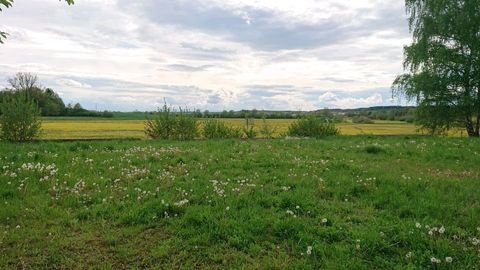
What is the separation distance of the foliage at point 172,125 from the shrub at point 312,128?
7376mm

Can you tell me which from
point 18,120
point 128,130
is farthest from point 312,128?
point 128,130

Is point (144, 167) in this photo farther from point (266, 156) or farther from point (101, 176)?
point (266, 156)

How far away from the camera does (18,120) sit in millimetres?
20641

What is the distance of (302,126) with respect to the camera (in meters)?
28.0

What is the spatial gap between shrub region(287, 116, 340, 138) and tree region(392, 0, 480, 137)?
28.4ft

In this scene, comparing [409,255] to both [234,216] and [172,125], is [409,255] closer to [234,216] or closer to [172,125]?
[234,216]

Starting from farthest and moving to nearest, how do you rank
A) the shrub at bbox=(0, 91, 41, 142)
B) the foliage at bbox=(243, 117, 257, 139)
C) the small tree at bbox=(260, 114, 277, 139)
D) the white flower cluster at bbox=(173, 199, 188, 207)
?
the small tree at bbox=(260, 114, 277, 139) → the foliage at bbox=(243, 117, 257, 139) → the shrub at bbox=(0, 91, 41, 142) → the white flower cluster at bbox=(173, 199, 188, 207)

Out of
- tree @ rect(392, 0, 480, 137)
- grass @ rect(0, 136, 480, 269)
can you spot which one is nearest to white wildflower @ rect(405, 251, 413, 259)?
grass @ rect(0, 136, 480, 269)

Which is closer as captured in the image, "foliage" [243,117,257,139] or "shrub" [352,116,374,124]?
"foliage" [243,117,257,139]

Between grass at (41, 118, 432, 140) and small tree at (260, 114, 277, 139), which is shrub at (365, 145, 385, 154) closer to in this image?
small tree at (260, 114, 277, 139)

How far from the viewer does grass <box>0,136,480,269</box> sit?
5.43m

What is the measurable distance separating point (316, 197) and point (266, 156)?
210 inches

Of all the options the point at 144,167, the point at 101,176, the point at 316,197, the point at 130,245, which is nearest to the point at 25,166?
the point at 101,176

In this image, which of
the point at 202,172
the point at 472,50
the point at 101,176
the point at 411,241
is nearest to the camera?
the point at 411,241
